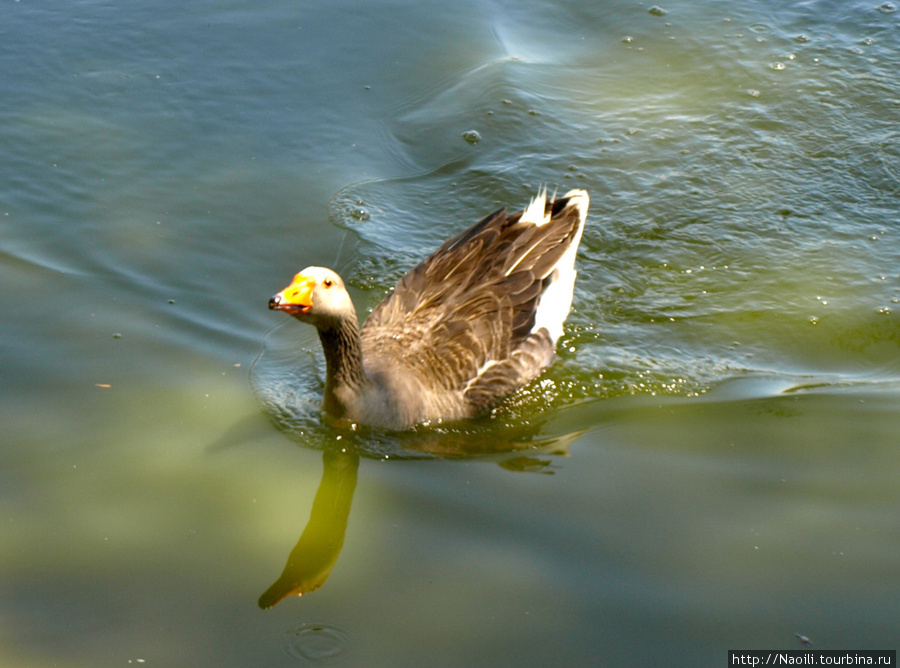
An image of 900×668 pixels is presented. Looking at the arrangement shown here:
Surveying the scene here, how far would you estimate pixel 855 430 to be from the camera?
678 cm

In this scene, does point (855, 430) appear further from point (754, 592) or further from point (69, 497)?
point (69, 497)

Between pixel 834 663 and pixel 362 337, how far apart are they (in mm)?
3893

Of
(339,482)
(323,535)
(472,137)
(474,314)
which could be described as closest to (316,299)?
(339,482)

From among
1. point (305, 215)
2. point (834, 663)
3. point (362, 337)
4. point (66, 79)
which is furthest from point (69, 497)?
point (66, 79)

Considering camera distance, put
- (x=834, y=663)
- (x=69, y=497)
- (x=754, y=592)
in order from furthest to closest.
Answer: (x=69, y=497) → (x=754, y=592) → (x=834, y=663)

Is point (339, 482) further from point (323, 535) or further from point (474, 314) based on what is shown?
point (474, 314)

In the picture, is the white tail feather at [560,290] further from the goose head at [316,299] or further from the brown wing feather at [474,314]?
the goose head at [316,299]

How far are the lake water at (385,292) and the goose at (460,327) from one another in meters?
0.23

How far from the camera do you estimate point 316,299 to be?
20.4 feet

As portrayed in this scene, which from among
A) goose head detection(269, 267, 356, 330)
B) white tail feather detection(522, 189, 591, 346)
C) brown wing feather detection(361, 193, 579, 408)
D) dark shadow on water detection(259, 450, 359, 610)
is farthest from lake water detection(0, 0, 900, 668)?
goose head detection(269, 267, 356, 330)

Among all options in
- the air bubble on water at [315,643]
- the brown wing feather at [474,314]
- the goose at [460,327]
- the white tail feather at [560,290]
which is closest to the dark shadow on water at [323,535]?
the air bubble on water at [315,643]

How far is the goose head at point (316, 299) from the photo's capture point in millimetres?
6078

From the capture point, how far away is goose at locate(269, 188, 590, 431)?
6785 millimetres

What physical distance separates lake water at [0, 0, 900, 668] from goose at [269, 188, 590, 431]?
23cm
